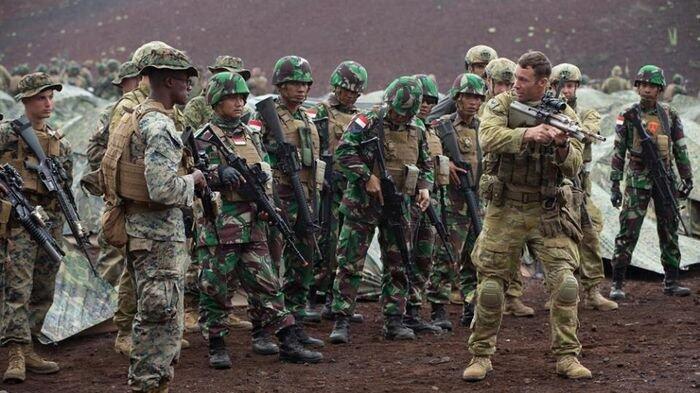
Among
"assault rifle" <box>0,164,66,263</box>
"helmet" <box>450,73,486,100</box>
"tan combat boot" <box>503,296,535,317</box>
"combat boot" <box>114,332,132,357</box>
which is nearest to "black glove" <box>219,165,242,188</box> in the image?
"assault rifle" <box>0,164,66,263</box>

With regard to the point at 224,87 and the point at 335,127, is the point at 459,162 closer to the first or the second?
the point at 335,127

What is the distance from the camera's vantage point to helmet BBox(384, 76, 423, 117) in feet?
27.4

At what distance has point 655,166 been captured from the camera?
1042cm

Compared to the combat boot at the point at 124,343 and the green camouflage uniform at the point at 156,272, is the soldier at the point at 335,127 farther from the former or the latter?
the green camouflage uniform at the point at 156,272

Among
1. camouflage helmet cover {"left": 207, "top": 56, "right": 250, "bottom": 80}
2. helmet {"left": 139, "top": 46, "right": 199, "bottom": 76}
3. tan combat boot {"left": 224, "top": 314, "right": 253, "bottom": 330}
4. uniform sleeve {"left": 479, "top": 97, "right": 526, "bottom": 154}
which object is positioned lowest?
tan combat boot {"left": 224, "top": 314, "right": 253, "bottom": 330}

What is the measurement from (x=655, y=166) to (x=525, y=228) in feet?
12.4

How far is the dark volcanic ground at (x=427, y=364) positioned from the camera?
7.18 m

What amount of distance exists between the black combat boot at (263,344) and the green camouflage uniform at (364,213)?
0.73 metres

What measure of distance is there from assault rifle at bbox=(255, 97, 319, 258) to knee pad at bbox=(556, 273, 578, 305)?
92.4 inches

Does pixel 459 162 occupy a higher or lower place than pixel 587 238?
higher

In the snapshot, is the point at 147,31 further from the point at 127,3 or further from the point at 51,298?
the point at 51,298

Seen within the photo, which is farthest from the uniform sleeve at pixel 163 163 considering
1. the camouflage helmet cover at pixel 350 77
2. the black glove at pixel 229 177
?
the camouflage helmet cover at pixel 350 77

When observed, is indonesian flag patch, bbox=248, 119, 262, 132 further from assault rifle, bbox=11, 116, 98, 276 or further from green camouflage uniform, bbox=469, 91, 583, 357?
green camouflage uniform, bbox=469, 91, 583, 357

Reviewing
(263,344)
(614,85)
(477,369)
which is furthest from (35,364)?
(614,85)
